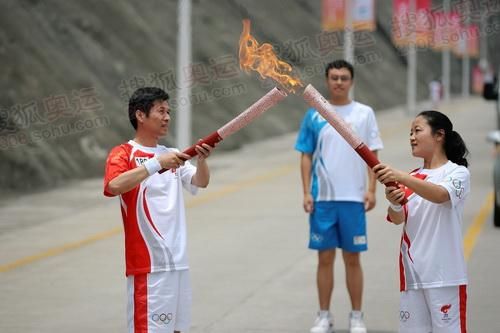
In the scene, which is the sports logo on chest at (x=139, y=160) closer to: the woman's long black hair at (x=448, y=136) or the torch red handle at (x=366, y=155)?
the torch red handle at (x=366, y=155)

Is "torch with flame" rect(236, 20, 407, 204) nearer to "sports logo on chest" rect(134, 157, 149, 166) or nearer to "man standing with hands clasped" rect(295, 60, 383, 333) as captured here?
"sports logo on chest" rect(134, 157, 149, 166)

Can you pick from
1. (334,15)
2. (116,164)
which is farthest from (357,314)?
(334,15)

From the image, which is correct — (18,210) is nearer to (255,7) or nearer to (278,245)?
(278,245)

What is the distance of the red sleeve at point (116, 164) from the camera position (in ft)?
18.4

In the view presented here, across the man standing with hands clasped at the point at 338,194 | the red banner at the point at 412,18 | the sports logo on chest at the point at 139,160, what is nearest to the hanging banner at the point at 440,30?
the red banner at the point at 412,18

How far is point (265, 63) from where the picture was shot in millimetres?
5184

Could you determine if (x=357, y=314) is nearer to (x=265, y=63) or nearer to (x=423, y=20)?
(x=265, y=63)

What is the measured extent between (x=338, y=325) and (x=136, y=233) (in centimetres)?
309

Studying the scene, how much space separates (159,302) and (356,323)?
266 centimetres

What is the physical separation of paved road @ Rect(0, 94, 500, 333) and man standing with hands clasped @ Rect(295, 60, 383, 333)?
437 millimetres

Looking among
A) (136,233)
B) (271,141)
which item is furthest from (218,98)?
(136,233)

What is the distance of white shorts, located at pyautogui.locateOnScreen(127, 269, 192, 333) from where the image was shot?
5.61 m

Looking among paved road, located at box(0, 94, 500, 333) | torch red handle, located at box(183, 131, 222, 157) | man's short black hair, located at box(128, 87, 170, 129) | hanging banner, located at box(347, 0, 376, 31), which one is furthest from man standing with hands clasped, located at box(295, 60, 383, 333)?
hanging banner, located at box(347, 0, 376, 31)

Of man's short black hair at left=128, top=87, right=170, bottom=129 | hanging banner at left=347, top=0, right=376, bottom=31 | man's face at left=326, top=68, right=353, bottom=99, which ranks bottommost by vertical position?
man's short black hair at left=128, top=87, right=170, bottom=129
